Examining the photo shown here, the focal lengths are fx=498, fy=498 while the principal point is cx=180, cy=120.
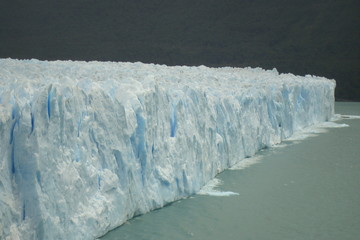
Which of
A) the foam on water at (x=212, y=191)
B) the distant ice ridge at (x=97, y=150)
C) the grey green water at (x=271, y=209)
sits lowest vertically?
the grey green water at (x=271, y=209)

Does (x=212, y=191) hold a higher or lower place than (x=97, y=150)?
lower

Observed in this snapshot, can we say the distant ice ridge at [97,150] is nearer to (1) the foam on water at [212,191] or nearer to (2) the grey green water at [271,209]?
(1) the foam on water at [212,191]

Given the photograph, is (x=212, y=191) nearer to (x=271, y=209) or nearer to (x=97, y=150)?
(x=271, y=209)

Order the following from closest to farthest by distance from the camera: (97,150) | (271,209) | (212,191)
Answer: (97,150) → (271,209) → (212,191)

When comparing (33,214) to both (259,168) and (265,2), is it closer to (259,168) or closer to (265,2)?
(259,168)

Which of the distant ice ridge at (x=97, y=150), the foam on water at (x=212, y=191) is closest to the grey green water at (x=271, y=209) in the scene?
the foam on water at (x=212, y=191)

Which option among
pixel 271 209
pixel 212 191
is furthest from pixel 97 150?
pixel 271 209

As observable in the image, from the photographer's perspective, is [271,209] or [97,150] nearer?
[97,150]
